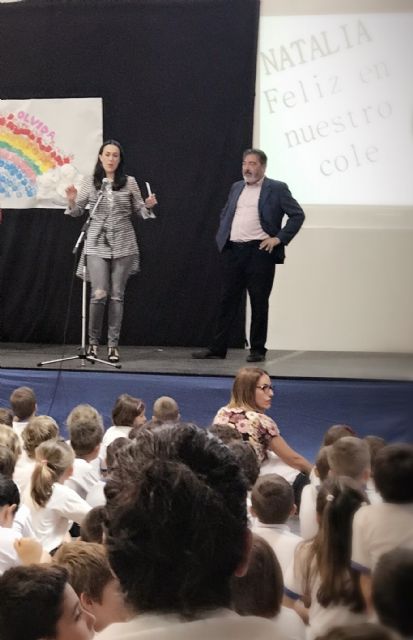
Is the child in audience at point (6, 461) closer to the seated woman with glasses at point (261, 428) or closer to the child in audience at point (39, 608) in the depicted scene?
the seated woman with glasses at point (261, 428)

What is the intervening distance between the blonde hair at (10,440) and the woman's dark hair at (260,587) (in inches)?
50.7

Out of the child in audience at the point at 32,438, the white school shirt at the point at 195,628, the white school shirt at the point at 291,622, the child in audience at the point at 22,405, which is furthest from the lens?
the child in audience at the point at 22,405

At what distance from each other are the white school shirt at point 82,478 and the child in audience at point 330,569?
1168mm

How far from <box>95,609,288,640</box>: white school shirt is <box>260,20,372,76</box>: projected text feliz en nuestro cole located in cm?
563

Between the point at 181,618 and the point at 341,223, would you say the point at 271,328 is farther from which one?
the point at 181,618

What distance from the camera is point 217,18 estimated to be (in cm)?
612

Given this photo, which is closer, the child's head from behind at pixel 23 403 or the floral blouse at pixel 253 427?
the floral blouse at pixel 253 427

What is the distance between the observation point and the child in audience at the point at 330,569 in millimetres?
1750

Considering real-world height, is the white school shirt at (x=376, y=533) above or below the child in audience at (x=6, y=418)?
above

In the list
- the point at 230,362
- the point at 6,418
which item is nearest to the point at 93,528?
the point at 6,418

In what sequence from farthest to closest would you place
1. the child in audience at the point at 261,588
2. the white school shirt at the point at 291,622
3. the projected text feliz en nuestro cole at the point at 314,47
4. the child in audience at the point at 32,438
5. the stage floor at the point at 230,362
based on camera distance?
the projected text feliz en nuestro cole at the point at 314,47, the stage floor at the point at 230,362, the child in audience at the point at 32,438, the child in audience at the point at 261,588, the white school shirt at the point at 291,622

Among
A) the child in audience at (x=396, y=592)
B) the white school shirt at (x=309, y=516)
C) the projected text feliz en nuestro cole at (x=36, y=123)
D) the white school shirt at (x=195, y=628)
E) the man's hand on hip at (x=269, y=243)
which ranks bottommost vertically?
the white school shirt at (x=309, y=516)

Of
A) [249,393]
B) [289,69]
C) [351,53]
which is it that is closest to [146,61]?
[289,69]

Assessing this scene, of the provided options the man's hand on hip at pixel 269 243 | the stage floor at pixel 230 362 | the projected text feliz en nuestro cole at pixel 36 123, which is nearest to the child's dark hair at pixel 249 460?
the stage floor at pixel 230 362
